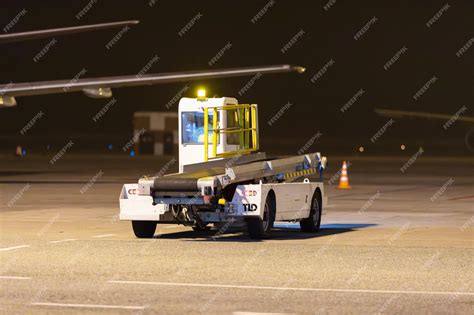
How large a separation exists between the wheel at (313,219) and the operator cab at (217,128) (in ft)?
5.04

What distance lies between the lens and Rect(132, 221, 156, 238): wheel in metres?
18.1

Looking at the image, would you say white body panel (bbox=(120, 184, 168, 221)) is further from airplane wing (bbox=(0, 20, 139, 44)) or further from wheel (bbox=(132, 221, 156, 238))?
airplane wing (bbox=(0, 20, 139, 44))

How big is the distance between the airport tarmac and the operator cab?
1.42 meters

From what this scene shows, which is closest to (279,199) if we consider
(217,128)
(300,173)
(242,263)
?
(217,128)

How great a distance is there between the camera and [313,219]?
19484 millimetres

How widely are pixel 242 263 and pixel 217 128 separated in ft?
17.4

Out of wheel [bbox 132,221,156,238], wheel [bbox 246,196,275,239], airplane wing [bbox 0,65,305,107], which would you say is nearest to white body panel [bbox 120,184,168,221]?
wheel [bbox 132,221,156,238]

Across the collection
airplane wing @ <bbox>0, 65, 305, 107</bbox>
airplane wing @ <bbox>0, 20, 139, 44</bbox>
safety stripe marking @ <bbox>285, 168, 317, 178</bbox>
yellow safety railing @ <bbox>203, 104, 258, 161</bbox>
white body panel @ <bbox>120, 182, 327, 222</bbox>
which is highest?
airplane wing @ <bbox>0, 20, 139, 44</bbox>

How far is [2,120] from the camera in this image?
123 m

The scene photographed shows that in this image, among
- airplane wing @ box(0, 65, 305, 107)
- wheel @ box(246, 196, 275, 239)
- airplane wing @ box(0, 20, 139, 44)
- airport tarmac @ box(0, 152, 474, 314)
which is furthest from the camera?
airplane wing @ box(0, 65, 305, 107)

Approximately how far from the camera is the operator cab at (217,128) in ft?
64.2

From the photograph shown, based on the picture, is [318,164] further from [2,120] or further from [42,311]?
[2,120]

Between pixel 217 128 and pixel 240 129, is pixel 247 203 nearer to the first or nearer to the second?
pixel 217 128

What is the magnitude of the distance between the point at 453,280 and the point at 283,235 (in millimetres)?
6254
